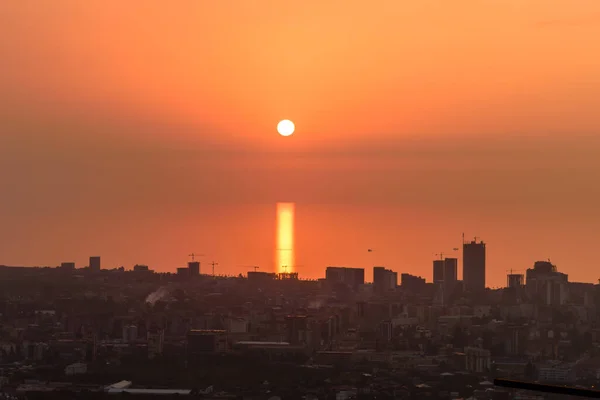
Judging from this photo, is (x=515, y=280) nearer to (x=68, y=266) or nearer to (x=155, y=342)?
(x=68, y=266)

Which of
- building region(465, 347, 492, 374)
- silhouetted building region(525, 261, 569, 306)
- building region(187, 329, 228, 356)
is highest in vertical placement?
silhouetted building region(525, 261, 569, 306)

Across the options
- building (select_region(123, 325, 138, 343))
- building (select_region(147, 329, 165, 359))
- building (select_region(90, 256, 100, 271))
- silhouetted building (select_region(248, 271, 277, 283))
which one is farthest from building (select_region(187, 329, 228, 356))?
building (select_region(90, 256, 100, 271))

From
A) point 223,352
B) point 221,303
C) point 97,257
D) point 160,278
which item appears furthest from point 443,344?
point 97,257

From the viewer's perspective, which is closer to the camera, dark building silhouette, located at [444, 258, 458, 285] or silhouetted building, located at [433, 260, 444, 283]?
dark building silhouette, located at [444, 258, 458, 285]

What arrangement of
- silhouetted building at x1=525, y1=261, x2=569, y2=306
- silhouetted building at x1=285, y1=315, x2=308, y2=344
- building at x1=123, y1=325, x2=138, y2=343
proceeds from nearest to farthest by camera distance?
building at x1=123, y1=325, x2=138, y2=343, silhouetted building at x1=285, y1=315, x2=308, y2=344, silhouetted building at x1=525, y1=261, x2=569, y2=306

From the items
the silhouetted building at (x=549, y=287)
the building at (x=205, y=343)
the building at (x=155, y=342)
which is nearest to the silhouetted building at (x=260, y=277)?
the silhouetted building at (x=549, y=287)

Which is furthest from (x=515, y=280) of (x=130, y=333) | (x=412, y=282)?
(x=130, y=333)

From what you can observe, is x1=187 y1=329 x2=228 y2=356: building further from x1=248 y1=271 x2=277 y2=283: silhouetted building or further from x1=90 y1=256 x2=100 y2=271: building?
x1=90 y1=256 x2=100 y2=271: building
